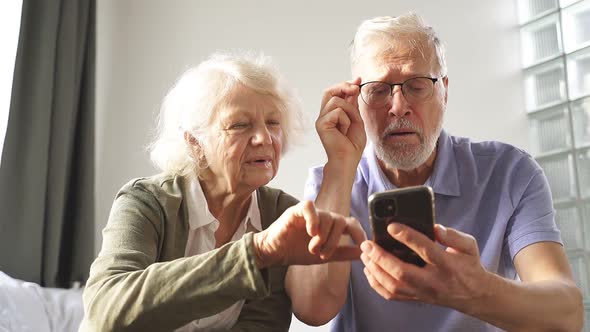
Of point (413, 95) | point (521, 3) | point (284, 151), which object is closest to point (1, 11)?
point (284, 151)

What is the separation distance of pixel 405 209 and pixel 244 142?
0.54 metres

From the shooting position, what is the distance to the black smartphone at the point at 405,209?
0.88m

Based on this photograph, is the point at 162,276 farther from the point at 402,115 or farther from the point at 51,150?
the point at 51,150

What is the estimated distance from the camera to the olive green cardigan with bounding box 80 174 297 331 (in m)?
0.95

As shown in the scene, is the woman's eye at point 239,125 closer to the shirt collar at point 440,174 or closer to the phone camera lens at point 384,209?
the shirt collar at point 440,174

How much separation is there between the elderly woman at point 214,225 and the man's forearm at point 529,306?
22 centimetres

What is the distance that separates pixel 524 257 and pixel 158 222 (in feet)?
2.42

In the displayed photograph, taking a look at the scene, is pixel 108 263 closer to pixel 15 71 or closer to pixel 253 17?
pixel 15 71

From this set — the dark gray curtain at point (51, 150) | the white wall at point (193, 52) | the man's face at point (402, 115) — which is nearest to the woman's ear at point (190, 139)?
the man's face at point (402, 115)

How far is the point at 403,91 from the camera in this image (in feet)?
4.81

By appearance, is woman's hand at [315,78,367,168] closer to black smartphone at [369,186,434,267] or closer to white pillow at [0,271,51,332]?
black smartphone at [369,186,434,267]

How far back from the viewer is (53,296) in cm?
242

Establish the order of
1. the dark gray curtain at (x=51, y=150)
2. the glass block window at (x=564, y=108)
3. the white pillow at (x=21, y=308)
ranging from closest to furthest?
the white pillow at (x=21, y=308) < the dark gray curtain at (x=51, y=150) < the glass block window at (x=564, y=108)

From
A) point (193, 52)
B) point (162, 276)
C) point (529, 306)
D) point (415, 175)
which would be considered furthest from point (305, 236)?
point (193, 52)
